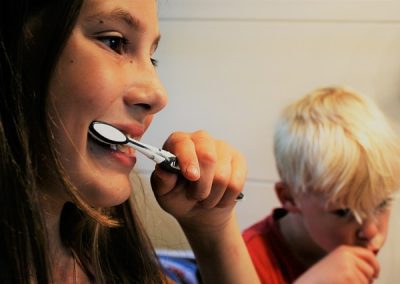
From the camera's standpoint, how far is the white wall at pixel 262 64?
40.6 inches

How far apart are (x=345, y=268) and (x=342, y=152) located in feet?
0.60

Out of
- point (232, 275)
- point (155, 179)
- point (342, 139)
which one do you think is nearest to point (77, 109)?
point (155, 179)

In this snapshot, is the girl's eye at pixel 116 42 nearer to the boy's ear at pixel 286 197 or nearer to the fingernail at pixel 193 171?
the fingernail at pixel 193 171

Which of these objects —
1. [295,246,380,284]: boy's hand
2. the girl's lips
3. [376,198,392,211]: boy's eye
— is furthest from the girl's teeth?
[376,198,392,211]: boy's eye

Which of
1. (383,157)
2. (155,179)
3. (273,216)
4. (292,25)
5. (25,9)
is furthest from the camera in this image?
(292,25)

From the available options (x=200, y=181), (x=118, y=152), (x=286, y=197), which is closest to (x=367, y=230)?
(x=286, y=197)

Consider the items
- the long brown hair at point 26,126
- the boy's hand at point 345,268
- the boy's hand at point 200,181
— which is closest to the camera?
the long brown hair at point 26,126

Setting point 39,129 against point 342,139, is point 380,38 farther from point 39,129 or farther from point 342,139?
point 39,129

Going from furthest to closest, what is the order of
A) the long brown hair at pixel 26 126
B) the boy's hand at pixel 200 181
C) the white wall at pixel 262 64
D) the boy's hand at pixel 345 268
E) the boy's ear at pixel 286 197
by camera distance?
the white wall at pixel 262 64 → the boy's ear at pixel 286 197 → the boy's hand at pixel 345 268 → the boy's hand at pixel 200 181 → the long brown hair at pixel 26 126

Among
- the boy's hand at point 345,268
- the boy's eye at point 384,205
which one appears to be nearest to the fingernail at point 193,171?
the boy's hand at point 345,268

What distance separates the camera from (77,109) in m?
0.41

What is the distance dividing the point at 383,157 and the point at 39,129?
586 mm

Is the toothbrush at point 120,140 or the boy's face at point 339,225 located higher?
the toothbrush at point 120,140

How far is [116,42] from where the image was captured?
1.43 ft
